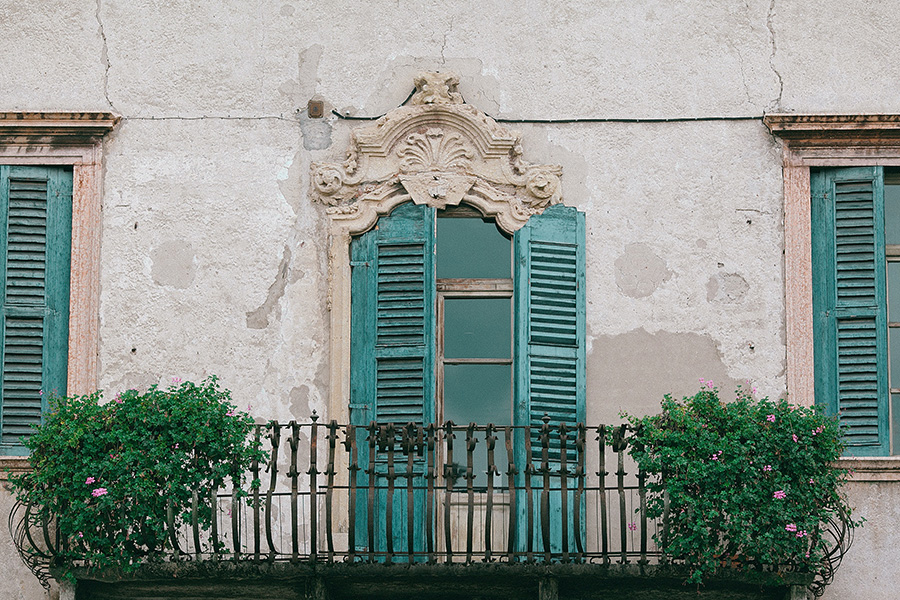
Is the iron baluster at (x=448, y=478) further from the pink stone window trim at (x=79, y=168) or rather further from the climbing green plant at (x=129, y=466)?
the pink stone window trim at (x=79, y=168)

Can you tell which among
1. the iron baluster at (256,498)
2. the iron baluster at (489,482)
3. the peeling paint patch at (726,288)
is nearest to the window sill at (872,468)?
the peeling paint patch at (726,288)

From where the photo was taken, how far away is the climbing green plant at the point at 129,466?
10.6 m

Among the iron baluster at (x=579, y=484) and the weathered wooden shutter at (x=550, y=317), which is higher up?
the weathered wooden shutter at (x=550, y=317)

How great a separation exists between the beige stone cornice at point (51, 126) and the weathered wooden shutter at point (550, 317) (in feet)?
8.64

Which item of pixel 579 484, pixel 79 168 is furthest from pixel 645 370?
pixel 79 168

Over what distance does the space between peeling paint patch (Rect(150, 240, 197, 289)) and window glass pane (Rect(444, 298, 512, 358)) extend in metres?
1.56

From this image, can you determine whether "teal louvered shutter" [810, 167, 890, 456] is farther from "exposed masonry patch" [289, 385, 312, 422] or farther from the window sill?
"exposed masonry patch" [289, 385, 312, 422]

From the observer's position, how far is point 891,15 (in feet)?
39.3

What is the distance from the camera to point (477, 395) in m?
11.7

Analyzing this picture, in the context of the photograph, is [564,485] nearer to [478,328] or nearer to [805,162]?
[478,328]

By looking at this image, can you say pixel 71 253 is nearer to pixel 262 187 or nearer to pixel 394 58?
pixel 262 187

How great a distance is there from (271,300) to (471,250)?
4.09 ft

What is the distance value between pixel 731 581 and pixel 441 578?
1.59m

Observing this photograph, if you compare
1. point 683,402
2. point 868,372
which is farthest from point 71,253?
point 868,372
